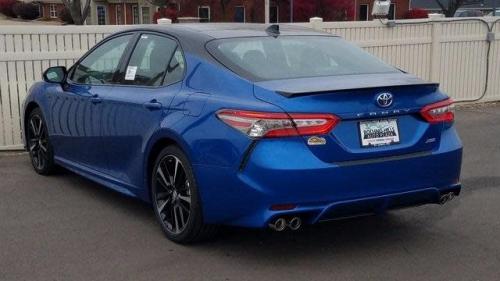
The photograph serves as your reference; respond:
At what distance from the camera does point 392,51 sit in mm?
11359

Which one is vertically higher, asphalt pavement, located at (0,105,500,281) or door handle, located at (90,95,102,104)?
door handle, located at (90,95,102,104)

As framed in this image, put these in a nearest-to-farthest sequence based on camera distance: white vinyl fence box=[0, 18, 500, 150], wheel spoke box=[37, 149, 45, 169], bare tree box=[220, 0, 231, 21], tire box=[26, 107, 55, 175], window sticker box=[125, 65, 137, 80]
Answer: window sticker box=[125, 65, 137, 80], tire box=[26, 107, 55, 175], wheel spoke box=[37, 149, 45, 169], white vinyl fence box=[0, 18, 500, 150], bare tree box=[220, 0, 231, 21]

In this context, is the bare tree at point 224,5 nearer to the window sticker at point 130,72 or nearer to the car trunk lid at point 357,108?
the window sticker at point 130,72

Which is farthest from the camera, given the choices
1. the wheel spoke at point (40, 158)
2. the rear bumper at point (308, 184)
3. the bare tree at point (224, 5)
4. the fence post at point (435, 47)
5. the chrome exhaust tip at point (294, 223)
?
the bare tree at point (224, 5)

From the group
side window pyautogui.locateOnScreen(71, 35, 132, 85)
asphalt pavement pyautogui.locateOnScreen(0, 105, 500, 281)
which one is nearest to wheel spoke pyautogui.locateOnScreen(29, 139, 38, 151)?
asphalt pavement pyautogui.locateOnScreen(0, 105, 500, 281)

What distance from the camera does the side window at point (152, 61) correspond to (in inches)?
211

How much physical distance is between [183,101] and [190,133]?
293 millimetres

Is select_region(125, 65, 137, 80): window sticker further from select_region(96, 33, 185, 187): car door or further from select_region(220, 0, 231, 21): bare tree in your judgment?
select_region(220, 0, 231, 21): bare tree

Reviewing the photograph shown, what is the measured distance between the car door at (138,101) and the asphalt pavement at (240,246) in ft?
1.63

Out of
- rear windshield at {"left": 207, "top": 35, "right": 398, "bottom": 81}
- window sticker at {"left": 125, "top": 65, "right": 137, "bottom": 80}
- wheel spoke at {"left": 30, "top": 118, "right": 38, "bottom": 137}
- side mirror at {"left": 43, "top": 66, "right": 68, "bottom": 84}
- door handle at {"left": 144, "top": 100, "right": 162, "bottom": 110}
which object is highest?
rear windshield at {"left": 207, "top": 35, "right": 398, "bottom": 81}

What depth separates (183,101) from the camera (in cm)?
490

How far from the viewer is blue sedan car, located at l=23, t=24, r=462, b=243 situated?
4352 millimetres

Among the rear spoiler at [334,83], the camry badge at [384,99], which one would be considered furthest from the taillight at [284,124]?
the camry badge at [384,99]

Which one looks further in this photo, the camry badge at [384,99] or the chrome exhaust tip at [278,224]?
the camry badge at [384,99]
